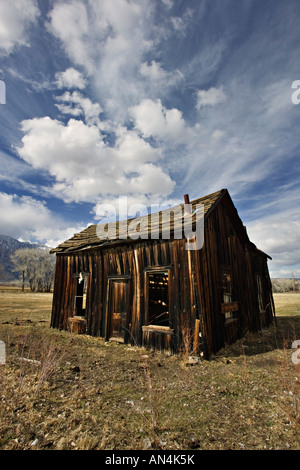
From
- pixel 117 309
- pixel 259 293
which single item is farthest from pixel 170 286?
pixel 259 293

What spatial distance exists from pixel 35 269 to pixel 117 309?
57.9 meters

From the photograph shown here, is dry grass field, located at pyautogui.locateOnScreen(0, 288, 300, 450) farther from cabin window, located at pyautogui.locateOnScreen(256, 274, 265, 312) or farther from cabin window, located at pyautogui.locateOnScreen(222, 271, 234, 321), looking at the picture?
cabin window, located at pyautogui.locateOnScreen(256, 274, 265, 312)

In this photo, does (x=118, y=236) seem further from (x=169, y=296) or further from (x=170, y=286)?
(x=169, y=296)

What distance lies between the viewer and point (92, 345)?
807cm

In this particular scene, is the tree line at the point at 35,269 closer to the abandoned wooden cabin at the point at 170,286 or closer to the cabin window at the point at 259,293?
the abandoned wooden cabin at the point at 170,286

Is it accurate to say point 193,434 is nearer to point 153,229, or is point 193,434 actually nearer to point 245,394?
point 245,394

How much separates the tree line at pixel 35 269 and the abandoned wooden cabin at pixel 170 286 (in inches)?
2085

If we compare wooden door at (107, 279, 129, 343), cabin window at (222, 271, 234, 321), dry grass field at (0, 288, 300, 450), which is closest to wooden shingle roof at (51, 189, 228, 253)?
wooden door at (107, 279, 129, 343)

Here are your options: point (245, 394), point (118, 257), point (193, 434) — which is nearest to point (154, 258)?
point (118, 257)

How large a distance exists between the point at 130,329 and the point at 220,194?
594cm

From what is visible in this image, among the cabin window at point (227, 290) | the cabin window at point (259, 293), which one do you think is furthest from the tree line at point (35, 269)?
the cabin window at point (227, 290)

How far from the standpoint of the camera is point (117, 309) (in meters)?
8.68

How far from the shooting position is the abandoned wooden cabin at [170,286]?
672cm

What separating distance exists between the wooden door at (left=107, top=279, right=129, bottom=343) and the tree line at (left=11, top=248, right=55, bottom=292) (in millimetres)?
55097
